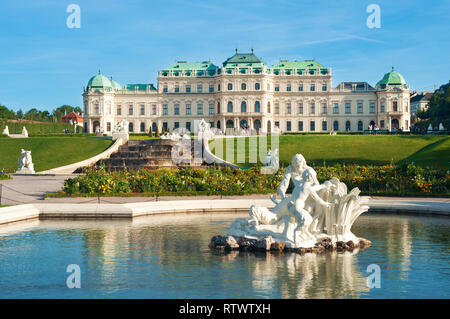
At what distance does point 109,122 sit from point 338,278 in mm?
88585

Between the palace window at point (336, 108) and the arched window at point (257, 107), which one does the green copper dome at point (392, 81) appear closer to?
the palace window at point (336, 108)

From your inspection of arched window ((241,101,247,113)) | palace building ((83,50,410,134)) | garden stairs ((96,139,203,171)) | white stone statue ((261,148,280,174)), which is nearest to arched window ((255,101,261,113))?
palace building ((83,50,410,134))

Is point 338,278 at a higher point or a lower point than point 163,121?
lower

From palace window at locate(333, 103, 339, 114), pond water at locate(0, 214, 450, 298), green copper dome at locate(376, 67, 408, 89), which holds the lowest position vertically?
pond water at locate(0, 214, 450, 298)

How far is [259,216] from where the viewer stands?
37.1 ft

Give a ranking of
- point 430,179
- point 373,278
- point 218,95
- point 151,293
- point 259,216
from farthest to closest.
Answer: point 218,95
point 430,179
point 259,216
point 373,278
point 151,293

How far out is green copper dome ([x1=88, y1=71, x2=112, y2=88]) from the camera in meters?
93.1

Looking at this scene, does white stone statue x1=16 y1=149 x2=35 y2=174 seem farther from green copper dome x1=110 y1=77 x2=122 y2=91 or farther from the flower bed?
green copper dome x1=110 y1=77 x2=122 y2=91

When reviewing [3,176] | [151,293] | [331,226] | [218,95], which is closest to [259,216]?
[331,226]

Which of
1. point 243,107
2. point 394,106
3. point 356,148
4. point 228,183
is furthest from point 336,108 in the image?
point 228,183

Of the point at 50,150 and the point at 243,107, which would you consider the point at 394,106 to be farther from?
the point at 50,150

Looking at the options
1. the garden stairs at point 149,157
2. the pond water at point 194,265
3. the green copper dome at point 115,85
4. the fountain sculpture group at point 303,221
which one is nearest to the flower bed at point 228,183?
the pond water at point 194,265

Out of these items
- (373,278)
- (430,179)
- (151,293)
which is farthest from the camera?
(430,179)
